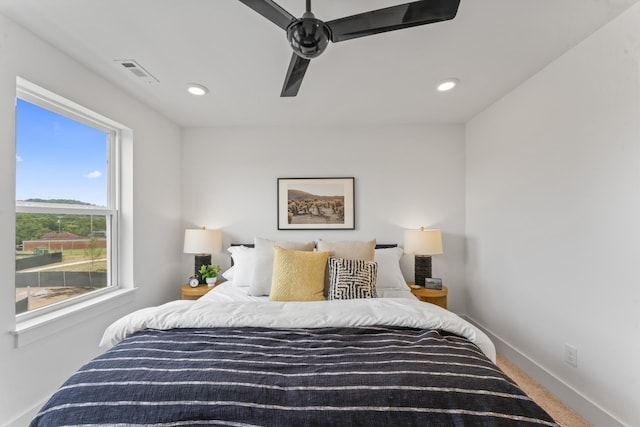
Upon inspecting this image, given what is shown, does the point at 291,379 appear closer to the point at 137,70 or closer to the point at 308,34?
the point at 308,34

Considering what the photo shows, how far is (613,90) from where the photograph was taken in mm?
1608

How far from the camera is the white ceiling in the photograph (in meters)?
1.47

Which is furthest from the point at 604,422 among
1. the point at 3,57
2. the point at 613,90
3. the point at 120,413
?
the point at 3,57

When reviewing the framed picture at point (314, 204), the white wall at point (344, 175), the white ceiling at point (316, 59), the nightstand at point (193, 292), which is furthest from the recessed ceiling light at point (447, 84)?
the nightstand at point (193, 292)

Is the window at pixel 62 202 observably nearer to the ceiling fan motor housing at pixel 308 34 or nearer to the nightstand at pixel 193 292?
the nightstand at pixel 193 292

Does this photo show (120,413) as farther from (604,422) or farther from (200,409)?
(604,422)

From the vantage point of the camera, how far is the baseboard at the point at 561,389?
166 cm

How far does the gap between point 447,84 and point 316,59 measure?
1.12 meters

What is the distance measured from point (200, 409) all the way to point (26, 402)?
1.53 metres

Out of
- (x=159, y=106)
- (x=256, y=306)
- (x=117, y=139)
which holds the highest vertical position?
(x=159, y=106)

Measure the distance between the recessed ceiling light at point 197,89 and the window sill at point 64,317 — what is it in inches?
71.1

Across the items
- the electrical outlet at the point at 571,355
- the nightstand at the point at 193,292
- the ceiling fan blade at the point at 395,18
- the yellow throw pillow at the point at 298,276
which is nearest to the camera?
the ceiling fan blade at the point at 395,18

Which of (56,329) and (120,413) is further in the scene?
(56,329)

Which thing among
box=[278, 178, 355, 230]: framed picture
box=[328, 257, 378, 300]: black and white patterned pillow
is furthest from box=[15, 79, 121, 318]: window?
box=[328, 257, 378, 300]: black and white patterned pillow
